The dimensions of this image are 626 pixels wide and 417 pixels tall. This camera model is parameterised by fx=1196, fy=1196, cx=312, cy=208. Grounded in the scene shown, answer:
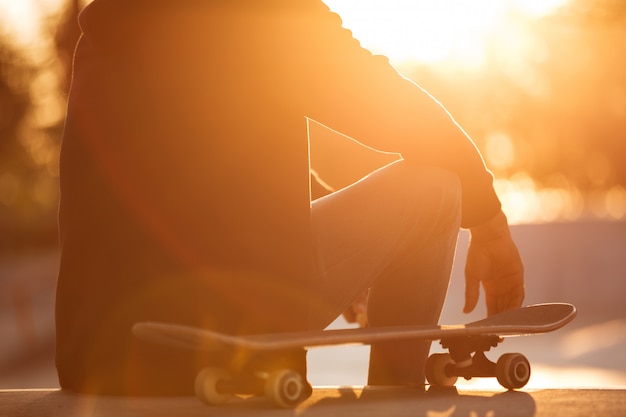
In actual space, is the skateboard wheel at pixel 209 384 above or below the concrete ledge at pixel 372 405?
above

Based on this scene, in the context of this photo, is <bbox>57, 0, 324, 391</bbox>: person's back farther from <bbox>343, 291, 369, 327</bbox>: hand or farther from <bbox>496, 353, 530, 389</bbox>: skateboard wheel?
<bbox>343, 291, 369, 327</bbox>: hand

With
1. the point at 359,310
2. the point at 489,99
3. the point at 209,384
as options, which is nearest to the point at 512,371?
the point at 359,310

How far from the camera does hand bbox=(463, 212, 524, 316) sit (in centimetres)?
352

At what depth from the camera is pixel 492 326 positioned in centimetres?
346

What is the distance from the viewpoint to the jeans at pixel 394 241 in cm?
338

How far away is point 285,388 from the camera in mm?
3104

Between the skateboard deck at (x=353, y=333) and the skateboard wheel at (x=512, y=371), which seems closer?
the skateboard deck at (x=353, y=333)

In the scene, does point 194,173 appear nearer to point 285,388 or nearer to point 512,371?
point 285,388

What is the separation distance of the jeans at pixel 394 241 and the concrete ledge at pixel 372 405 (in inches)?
9.3

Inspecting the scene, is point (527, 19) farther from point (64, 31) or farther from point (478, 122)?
point (64, 31)

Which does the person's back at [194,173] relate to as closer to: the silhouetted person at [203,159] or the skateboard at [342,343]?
the silhouetted person at [203,159]

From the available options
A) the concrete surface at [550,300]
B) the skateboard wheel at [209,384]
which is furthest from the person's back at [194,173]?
the concrete surface at [550,300]

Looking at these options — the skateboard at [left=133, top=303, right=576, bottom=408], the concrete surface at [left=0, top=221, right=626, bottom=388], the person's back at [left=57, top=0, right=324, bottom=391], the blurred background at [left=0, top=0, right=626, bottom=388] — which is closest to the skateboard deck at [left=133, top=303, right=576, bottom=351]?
the skateboard at [left=133, top=303, right=576, bottom=408]

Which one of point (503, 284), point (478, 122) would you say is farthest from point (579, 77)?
point (503, 284)
